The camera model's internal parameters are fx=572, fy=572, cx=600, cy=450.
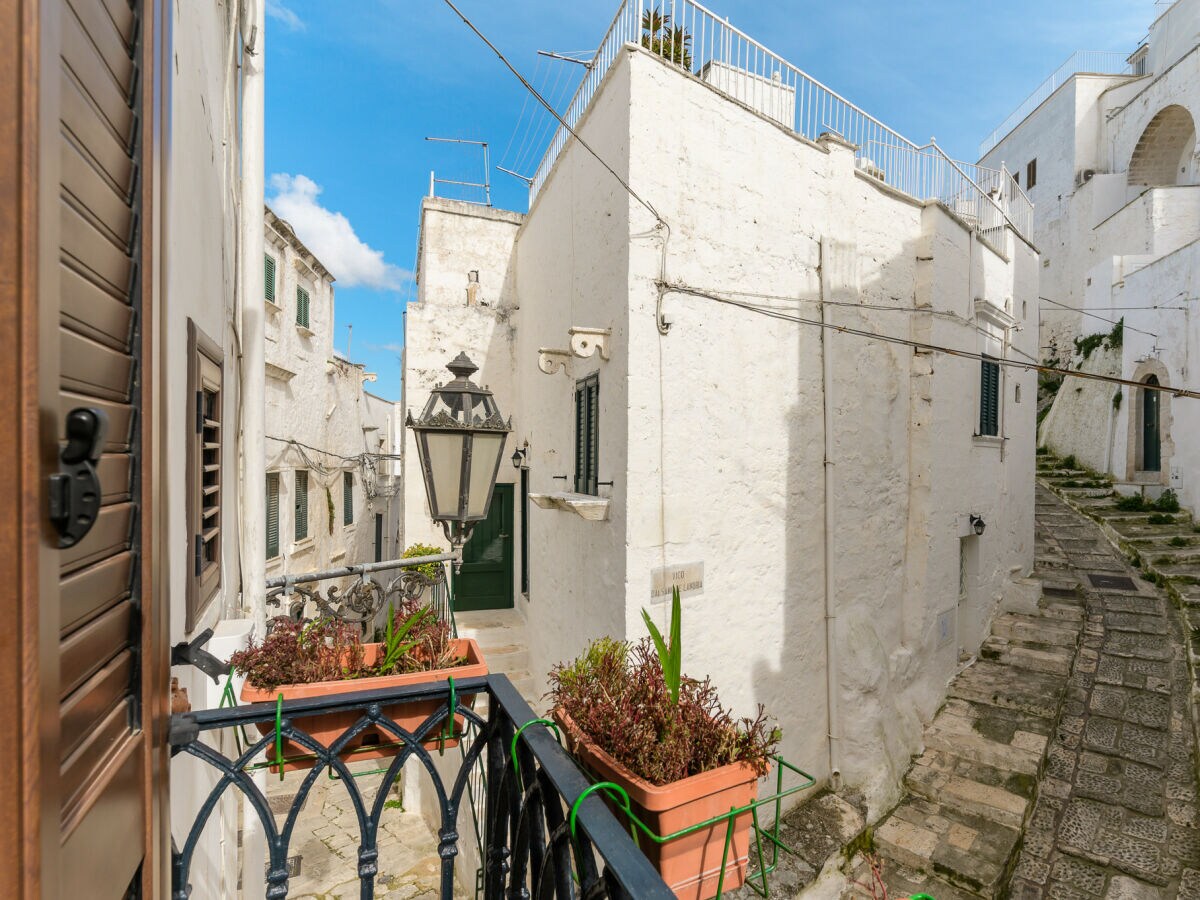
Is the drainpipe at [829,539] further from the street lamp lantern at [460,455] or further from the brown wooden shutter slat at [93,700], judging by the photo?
the brown wooden shutter slat at [93,700]

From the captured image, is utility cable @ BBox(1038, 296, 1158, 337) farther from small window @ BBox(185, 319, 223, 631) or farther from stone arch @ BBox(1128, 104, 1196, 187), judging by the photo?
small window @ BBox(185, 319, 223, 631)

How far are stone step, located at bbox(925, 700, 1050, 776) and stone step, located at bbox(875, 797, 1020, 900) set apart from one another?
103 cm

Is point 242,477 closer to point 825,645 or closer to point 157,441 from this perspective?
point 157,441

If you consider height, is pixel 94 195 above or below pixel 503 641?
above

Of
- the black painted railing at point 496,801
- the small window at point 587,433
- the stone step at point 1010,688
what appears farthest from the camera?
the stone step at point 1010,688

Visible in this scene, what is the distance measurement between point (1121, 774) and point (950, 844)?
2.37 metres

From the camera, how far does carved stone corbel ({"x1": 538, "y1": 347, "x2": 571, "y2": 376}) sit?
665 centimetres

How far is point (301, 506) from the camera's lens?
38.7 ft

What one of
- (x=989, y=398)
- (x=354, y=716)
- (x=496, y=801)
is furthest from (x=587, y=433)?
(x=989, y=398)

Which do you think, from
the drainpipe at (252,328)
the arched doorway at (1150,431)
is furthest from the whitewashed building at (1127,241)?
the drainpipe at (252,328)

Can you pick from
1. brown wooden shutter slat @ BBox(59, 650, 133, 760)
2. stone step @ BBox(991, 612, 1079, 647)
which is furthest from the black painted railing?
stone step @ BBox(991, 612, 1079, 647)

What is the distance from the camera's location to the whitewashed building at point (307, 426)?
10422mm

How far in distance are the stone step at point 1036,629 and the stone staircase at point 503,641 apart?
8.01m

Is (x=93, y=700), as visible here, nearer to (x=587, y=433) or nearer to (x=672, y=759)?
(x=672, y=759)
